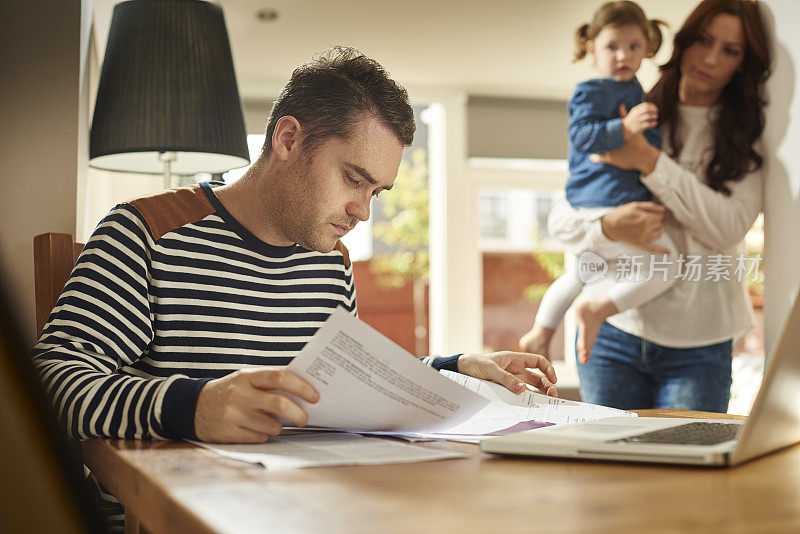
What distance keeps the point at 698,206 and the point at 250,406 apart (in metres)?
1.54

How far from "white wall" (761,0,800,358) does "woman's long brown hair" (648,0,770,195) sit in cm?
3

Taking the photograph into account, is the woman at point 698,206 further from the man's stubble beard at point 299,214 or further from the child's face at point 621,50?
the man's stubble beard at point 299,214

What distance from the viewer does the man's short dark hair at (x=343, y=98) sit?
1147 mm

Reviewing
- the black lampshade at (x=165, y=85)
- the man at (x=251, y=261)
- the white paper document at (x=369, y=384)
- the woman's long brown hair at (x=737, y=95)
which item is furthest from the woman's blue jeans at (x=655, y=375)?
the white paper document at (x=369, y=384)

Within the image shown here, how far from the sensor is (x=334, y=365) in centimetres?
66

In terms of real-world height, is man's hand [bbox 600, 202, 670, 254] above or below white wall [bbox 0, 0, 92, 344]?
below

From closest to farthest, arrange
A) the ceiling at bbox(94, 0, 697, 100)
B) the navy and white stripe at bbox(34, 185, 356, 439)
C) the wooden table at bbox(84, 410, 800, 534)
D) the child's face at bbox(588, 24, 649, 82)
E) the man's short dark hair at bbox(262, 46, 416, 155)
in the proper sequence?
the wooden table at bbox(84, 410, 800, 534)
the navy and white stripe at bbox(34, 185, 356, 439)
the man's short dark hair at bbox(262, 46, 416, 155)
the child's face at bbox(588, 24, 649, 82)
the ceiling at bbox(94, 0, 697, 100)

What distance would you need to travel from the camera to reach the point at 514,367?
1.06m

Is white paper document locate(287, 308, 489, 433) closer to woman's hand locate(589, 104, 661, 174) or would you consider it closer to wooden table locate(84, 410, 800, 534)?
wooden table locate(84, 410, 800, 534)

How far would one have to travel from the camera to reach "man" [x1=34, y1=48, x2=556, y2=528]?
0.92 meters

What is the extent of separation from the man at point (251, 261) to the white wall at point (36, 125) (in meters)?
0.56

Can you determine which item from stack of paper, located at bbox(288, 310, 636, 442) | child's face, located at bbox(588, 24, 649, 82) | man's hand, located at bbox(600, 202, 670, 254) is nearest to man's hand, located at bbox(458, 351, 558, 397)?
stack of paper, located at bbox(288, 310, 636, 442)

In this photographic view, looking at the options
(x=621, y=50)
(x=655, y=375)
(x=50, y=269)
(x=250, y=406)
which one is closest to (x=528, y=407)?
(x=250, y=406)

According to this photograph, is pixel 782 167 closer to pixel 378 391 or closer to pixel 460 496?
pixel 378 391
